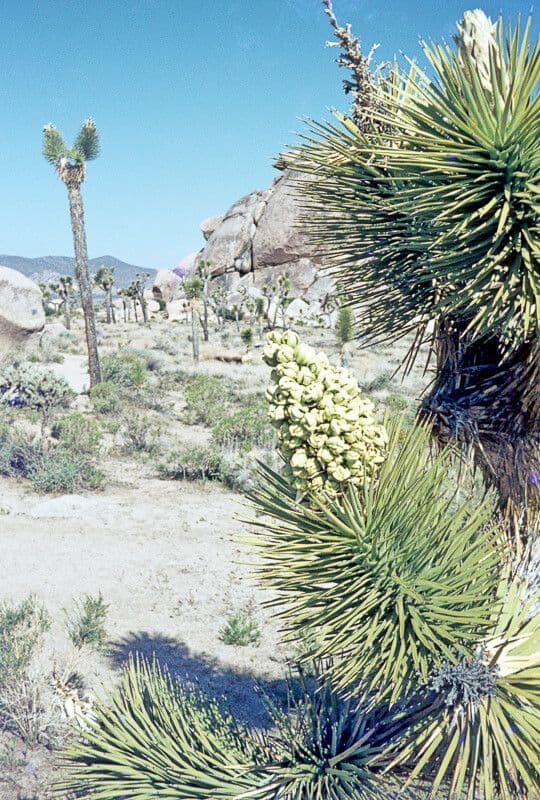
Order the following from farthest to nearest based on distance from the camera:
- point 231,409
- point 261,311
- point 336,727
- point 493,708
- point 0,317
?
point 261,311 → point 0,317 → point 231,409 → point 336,727 → point 493,708

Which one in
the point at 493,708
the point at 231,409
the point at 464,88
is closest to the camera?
the point at 464,88

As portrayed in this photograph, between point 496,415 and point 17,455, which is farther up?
point 496,415

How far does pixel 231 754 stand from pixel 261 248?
53.6 m

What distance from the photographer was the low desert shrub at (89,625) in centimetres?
538

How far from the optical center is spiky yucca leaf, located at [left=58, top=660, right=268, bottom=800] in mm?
2643

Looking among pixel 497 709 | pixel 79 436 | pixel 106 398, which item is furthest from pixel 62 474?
pixel 497 709

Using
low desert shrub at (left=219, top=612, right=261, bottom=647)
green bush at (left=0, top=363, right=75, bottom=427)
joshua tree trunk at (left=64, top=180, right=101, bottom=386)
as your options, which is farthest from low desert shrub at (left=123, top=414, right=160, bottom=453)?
low desert shrub at (left=219, top=612, right=261, bottom=647)

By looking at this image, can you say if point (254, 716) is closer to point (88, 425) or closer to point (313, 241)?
point (313, 241)

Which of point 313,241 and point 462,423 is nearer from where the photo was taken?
point 462,423

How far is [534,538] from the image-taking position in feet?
7.17

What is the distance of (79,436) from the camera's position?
11.4 metres

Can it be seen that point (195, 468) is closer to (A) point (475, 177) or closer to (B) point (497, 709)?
(B) point (497, 709)

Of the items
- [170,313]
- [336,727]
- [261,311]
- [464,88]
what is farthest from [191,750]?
[170,313]

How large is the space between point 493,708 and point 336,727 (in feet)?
2.97
